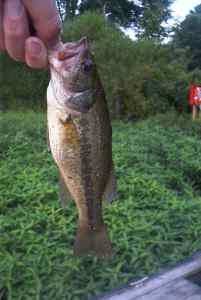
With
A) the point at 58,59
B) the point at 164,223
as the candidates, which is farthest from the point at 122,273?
the point at 58,59

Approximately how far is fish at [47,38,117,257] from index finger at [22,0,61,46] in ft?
0.52

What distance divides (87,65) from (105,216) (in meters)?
2.65

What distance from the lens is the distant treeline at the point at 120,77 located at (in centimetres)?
1044

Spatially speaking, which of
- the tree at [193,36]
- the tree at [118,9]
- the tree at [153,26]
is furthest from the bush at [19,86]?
the tree at [193,36]

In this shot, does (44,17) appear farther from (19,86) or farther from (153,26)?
(153,26)

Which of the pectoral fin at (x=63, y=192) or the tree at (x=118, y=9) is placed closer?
the pectoral fin at (x=63, y=192)

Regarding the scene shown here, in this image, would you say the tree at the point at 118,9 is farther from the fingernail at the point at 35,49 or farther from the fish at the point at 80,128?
the fingernail at the point at 35,49

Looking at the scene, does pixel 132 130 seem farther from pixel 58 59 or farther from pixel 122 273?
pixel 58 59

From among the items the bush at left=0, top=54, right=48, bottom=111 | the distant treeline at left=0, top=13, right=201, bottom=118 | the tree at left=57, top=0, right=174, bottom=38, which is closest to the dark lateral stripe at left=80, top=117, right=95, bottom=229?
the distant treeline at left=0, top=13, right=201, bottom=118

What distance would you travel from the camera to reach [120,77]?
34.4 ft

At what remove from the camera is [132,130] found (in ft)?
26.2

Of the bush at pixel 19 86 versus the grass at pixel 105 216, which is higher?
the bush at pixel 19 86

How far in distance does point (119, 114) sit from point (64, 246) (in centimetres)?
712

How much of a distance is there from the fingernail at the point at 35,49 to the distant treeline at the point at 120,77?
8.54m
